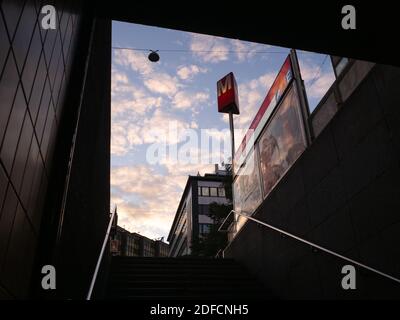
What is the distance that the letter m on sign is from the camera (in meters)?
16.3

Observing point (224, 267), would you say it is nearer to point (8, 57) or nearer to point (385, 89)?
point (385, 89)

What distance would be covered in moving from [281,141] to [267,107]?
1.15 m

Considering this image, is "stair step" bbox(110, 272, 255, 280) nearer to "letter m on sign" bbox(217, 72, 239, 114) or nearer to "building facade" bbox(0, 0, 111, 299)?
"building facade" bbox(0, 0, 111, 299)

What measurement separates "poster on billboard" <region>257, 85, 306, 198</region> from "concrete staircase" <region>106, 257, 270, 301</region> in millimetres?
1770

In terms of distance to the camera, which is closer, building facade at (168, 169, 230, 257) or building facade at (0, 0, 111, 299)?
building facade at (0, 0, 111, 299)

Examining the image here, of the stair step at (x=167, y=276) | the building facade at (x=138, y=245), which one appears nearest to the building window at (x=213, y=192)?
the stair step at (x=167, y=276)

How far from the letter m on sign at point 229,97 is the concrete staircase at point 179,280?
32.9 ft

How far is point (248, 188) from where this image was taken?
8422 mm

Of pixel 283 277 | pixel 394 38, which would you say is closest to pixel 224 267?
pixel 283 277

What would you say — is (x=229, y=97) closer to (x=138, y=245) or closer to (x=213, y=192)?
(x=213, y=192)

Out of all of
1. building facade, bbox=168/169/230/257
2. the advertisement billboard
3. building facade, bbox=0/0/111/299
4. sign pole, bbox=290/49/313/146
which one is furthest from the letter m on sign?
building facade, bbox=168/169/230/257

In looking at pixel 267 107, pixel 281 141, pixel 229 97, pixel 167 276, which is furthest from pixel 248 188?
pixel 229 97

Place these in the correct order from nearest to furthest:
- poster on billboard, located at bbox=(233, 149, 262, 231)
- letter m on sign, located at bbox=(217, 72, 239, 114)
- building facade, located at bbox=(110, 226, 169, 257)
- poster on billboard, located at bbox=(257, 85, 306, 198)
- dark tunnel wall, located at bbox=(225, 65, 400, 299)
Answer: dark tunnel wall, located at bbox=(225, 65, 400, 299) → poster on billboard, located at bbox=(257, 85, 306, 198) → poster on billboard, located at bbox=(233, 149, 262, 231) → letter m on sign, located at bbox=(217, 72, 239, 114) → building facade, located at bbox=(110, 226, 169, 257)

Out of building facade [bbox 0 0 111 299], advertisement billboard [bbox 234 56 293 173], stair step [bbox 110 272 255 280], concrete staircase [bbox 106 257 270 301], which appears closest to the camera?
building facade [bbox 0 0 111 299]
